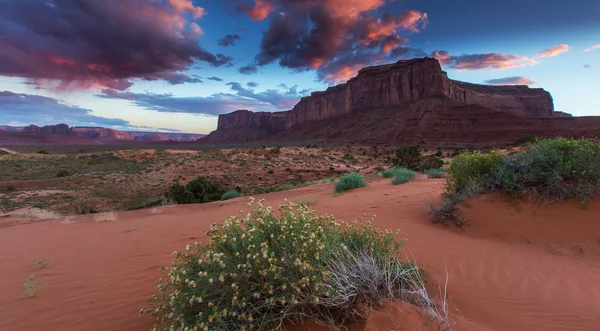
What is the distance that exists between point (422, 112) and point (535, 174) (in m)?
Answer: 76.6

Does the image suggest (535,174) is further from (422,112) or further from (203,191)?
(422,112)

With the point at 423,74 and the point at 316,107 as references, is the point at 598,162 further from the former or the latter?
the point at 316,107

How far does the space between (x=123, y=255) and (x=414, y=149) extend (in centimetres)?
1836

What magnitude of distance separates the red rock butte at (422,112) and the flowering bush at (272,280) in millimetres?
64904

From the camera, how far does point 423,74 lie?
90.2 m

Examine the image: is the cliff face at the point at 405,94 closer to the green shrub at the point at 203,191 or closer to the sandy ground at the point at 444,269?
the green shrub at the point at 203,191

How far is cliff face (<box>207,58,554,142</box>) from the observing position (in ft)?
295

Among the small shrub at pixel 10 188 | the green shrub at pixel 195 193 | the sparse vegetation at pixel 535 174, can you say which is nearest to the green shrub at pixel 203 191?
the green shrub at pixel 195 193

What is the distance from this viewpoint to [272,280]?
260 cm

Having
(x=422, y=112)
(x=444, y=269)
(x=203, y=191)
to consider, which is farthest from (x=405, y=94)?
(x=444, y=269)

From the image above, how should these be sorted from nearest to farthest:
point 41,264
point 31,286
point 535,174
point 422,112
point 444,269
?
point 444,269, point 31,286, point 41,264, point 535,174, point 422,112

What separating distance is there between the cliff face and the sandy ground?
284 ft

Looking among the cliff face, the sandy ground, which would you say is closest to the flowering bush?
the sandy ground

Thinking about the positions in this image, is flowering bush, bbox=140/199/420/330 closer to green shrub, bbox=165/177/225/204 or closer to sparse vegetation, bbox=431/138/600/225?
sparse vegetation, bbox=431/138/600/225
